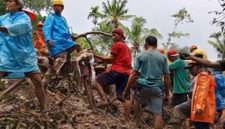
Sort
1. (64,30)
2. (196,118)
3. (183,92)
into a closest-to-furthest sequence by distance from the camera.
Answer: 1. (196,118)
2. (64,30)
3. (183,92)

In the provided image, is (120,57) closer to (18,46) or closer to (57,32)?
(57,32)

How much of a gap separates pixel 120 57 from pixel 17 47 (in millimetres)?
2407

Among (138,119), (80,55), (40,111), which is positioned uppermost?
(80,55)

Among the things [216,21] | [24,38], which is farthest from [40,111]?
[216,21]

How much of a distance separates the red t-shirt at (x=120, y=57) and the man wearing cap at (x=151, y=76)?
1.82 ft

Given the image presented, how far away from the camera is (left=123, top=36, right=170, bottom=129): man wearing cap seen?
770 centimetres

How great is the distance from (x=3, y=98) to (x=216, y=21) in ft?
20.0

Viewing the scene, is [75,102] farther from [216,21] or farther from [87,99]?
[216,21]

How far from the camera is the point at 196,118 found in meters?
7.36

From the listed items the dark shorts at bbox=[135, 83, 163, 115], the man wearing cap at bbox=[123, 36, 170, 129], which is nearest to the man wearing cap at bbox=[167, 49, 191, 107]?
the man wearing cap at bbox=[123, 36, 170, 129]

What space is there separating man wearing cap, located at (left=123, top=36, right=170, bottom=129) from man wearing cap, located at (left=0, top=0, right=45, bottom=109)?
71.8 inches

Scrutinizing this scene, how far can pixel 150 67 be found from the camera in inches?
304

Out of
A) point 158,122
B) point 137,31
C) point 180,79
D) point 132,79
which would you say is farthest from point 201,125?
point 137,31

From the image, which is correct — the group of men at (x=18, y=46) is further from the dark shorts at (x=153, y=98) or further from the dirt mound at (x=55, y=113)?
the dark shorts at (x=153, y=98)
